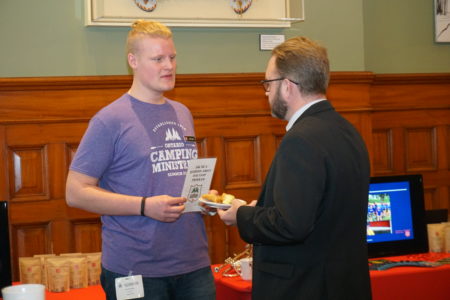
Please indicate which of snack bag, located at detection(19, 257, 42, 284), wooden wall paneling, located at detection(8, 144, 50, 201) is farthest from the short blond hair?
wooden wall paneling, located at detection(8, 144, 50, 201)

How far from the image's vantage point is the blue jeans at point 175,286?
2.60m

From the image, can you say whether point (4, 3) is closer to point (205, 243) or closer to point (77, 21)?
point (77, 21)

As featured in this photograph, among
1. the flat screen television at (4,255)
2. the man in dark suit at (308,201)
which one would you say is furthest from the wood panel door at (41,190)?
the man in dark suit at (308,201)

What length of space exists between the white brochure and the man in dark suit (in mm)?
298

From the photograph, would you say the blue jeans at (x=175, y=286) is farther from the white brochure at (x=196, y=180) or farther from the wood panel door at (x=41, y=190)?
the wood panel door at (x=41, y=190)

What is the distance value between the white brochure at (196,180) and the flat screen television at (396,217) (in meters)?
1.26

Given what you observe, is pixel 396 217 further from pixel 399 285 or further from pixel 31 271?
pixel 31 271

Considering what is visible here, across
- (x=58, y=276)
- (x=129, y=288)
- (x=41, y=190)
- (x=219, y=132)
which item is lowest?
(x=58, y=276)

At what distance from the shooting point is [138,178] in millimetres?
2627

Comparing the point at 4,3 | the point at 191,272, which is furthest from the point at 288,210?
the point at 4,3

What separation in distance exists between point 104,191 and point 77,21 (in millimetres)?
2296

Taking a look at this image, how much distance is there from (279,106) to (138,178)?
1.99 feet

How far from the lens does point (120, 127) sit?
264cm

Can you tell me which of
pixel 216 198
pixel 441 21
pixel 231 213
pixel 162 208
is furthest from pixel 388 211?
pixel 441 21
